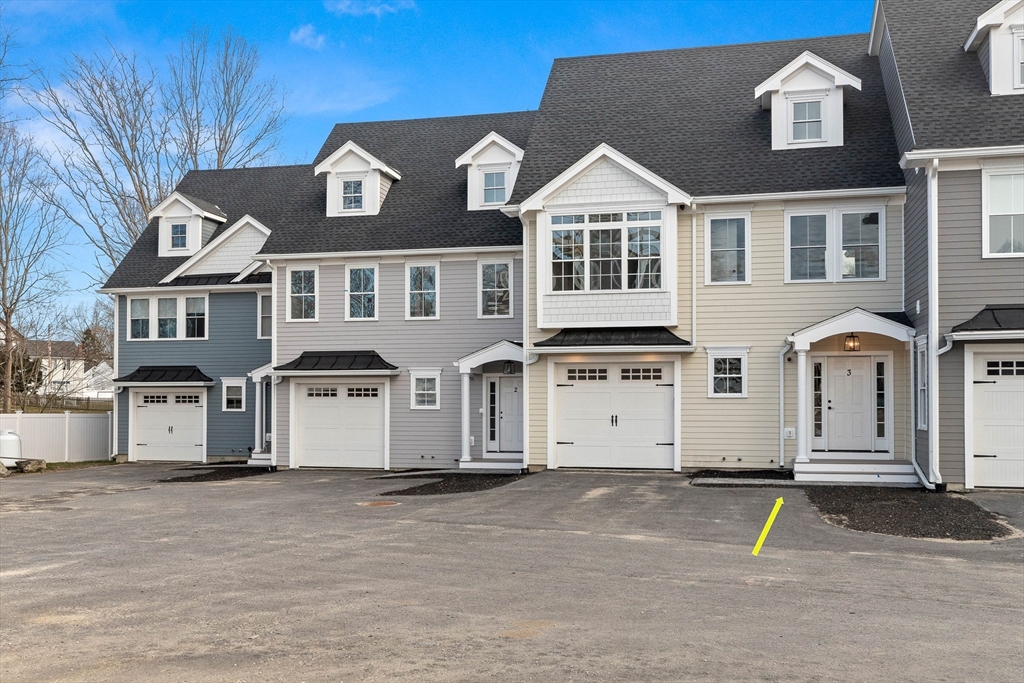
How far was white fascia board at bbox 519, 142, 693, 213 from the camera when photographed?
1728 cm

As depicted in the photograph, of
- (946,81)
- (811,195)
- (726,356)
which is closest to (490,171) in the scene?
(726,356)

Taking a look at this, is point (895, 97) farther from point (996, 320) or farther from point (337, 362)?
point (337, 362)

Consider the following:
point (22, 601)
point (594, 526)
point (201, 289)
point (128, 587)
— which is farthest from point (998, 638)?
point (201, 289)

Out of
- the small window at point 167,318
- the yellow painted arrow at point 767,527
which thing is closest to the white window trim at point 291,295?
the small window at point 167,318

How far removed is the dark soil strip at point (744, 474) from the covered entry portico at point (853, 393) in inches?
21.0

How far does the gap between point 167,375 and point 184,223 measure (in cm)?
468

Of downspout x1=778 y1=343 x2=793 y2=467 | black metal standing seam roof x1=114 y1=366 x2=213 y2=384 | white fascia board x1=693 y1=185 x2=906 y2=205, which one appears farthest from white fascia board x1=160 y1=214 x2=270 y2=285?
downspout x1=778 y1=343 x2=793 y2=467

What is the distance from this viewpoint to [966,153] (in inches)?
563

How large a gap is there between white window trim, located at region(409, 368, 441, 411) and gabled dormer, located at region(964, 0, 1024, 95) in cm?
1284

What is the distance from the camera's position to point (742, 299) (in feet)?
57.9

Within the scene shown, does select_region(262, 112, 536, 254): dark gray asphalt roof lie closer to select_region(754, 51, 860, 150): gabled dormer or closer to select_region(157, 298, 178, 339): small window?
select_region(157, 298, 178, 339): small window

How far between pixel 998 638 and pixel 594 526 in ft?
19.1

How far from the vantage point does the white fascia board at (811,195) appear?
1666cm

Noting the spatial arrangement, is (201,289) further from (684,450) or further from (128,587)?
(128,587)
